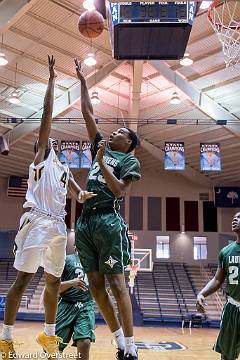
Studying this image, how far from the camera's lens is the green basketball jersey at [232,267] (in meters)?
4.19

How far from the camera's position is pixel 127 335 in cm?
288

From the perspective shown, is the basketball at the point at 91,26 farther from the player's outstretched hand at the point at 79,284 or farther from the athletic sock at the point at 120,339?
the athletic sock at the point at 120,339

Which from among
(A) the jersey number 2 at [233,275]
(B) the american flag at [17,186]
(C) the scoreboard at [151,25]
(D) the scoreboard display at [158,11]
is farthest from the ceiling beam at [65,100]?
(A) the jersey number 2 at [233,275]

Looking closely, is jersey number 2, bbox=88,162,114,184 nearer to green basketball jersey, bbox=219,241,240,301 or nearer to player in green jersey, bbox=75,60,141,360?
player in green jersey, bbox=75,60,141,360

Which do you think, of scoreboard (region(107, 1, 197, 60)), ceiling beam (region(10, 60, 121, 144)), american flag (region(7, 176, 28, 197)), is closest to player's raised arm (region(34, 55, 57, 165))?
scoreboard (region(107, 1, 197, 60))

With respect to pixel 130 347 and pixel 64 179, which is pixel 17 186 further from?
pixel 130 347

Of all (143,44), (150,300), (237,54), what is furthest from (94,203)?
(150,300)

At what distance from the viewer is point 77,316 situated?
15.7 feet

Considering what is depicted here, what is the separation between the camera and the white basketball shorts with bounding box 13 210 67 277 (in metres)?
3.27

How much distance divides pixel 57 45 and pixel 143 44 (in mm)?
6958

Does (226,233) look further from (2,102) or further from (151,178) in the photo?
(2,102)

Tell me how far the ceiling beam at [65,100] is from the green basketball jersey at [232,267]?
10.3m

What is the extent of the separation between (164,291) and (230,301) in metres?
16.5

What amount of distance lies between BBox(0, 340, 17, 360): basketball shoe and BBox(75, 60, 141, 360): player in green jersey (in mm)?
687
